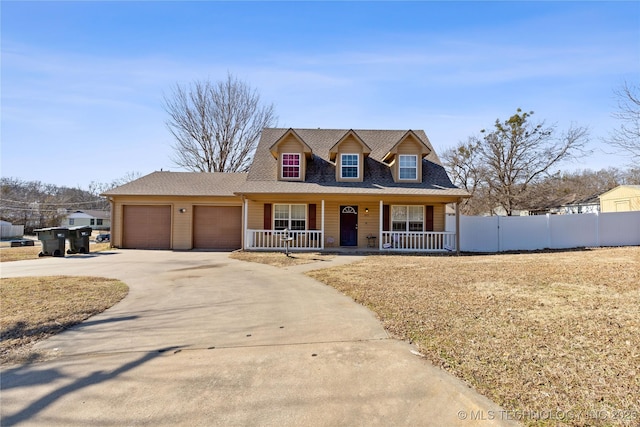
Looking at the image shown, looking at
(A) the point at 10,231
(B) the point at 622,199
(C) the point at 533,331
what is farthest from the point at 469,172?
(A) the point at 10,231

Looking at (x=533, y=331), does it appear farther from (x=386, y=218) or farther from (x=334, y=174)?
(x=334, y=174)

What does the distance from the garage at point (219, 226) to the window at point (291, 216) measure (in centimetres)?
249

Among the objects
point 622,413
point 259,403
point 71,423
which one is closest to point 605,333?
point 622,413

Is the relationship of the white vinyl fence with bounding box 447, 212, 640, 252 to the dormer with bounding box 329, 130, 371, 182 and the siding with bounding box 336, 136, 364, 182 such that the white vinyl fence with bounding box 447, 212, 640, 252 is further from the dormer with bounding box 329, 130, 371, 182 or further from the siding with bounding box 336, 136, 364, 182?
the dormer with bounding box 329, 130, 371, 182

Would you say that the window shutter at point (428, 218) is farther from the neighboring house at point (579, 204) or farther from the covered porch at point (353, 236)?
the neighboring house at point (579, 204)

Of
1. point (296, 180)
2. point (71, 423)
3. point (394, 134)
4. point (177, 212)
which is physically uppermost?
point (394, 134)

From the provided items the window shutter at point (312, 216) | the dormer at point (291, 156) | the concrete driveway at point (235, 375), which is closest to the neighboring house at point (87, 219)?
the dormer at point (291, 156)

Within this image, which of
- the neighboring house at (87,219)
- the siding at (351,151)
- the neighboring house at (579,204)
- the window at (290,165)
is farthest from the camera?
the neighboring house at (87,219)

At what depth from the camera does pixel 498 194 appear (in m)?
27.0

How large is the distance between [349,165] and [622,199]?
25688 millimetres

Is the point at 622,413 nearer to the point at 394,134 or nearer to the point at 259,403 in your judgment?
the point at 259,403

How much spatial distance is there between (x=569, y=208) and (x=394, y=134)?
2999 centimetres

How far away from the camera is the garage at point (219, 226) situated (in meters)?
17.6

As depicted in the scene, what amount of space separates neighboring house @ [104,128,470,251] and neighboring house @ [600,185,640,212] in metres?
19.4
